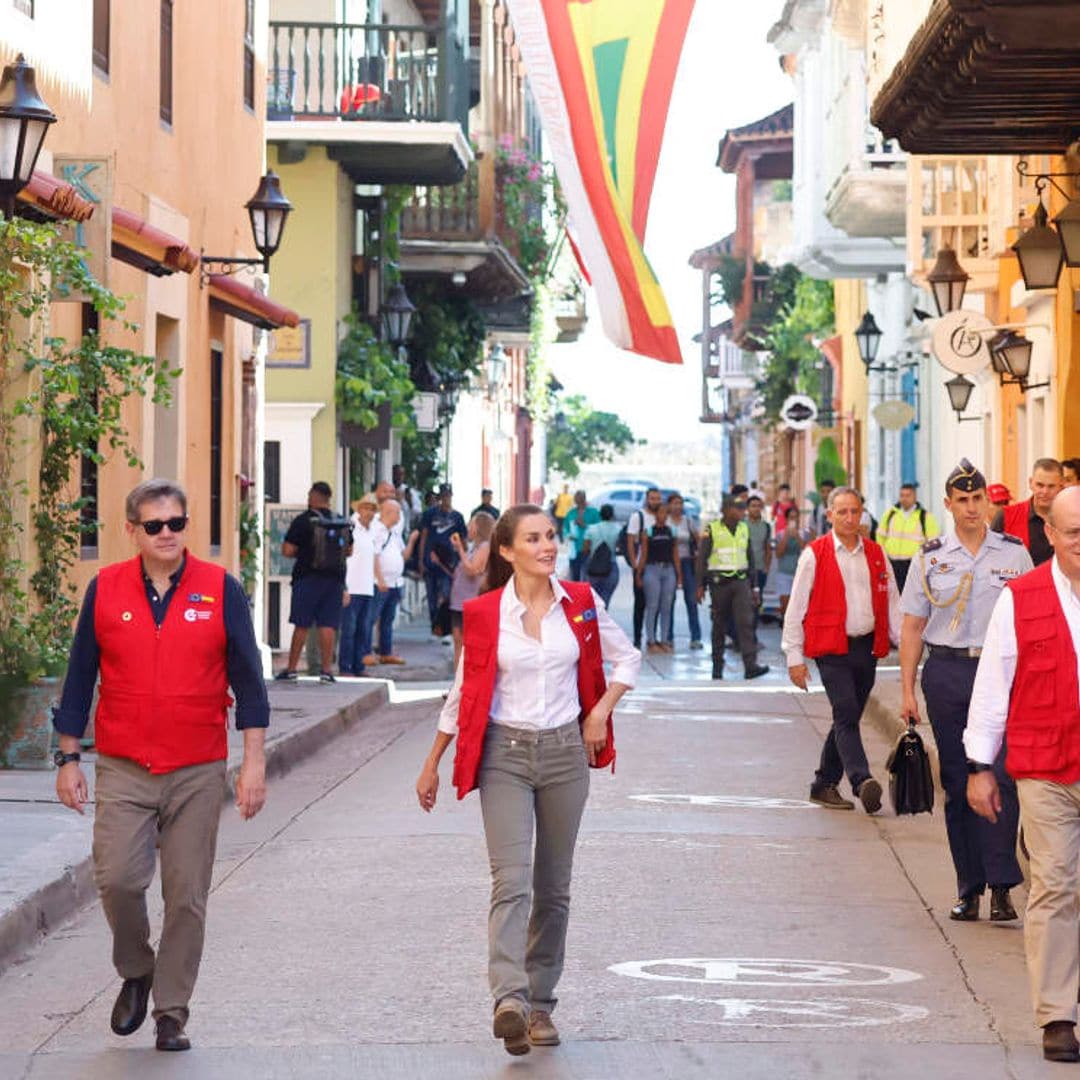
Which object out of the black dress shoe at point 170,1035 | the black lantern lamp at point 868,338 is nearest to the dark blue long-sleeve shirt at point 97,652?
the black dress shoe at point 170,1035

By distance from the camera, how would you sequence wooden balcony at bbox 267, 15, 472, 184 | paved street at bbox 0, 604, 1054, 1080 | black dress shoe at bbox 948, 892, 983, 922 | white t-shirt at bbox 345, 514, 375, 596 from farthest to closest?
1. wooden balcony at bbox 267, 15, 472, 184
2. white t-shirt at bbox 345, 514, 375, 596
3. black dress shoe at bbox 948, 892, 983, 922
4. paved street at bbox 0, 604, 1054, 1080

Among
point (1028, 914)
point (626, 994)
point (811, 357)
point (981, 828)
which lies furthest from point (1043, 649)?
point (811, 357)

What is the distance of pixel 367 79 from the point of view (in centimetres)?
2886

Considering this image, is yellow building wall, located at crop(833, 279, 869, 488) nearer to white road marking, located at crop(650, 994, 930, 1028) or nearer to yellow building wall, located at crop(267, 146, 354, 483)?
yellow building wall, located at crop(267, 146, 354, 483)

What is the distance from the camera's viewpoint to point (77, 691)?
8.02m

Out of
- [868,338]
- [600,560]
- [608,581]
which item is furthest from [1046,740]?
[868,338]

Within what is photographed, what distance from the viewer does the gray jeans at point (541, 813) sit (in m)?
7.90

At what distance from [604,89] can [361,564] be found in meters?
6.96

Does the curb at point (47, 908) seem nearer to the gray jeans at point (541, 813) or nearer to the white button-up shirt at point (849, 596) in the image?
the gray jeans at point (541, 813)

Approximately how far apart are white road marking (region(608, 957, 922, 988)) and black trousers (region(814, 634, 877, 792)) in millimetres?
4521

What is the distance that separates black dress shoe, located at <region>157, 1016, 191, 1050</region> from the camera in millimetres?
7793

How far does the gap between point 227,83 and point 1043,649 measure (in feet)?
55.7

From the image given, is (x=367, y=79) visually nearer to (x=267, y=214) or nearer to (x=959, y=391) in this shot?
(x=959, y=391)

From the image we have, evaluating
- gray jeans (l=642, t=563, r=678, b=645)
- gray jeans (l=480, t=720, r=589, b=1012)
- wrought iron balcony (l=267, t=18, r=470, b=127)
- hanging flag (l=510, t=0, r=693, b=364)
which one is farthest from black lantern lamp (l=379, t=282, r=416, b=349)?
gray jeans (l=480, t=720, r=589, b=1012)
